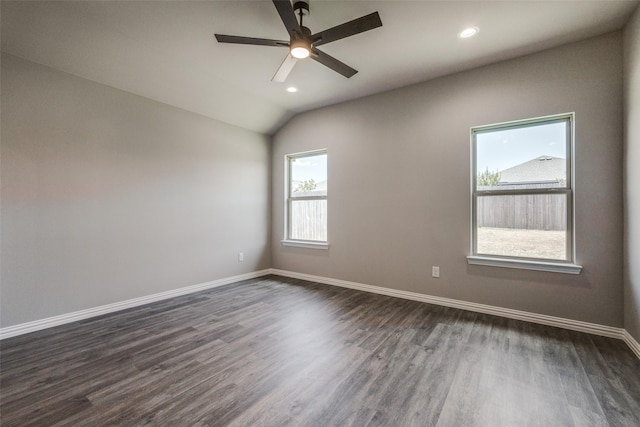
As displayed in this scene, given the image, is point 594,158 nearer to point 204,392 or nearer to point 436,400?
point 436,400

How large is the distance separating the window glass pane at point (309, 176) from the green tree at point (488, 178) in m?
2.25

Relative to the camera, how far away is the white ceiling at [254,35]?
2.27 metres

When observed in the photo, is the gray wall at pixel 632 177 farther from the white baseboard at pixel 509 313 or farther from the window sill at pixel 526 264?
the window sill at pixel 526 264

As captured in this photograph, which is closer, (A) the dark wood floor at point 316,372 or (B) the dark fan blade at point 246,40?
(A) the dark wood floor at point 316,372

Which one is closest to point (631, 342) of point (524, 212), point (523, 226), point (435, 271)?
point (523, 226)

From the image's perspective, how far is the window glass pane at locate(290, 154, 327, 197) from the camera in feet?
15.2

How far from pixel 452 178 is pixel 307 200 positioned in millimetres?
2363

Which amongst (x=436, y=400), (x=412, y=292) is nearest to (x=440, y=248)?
(x=412, y=292)

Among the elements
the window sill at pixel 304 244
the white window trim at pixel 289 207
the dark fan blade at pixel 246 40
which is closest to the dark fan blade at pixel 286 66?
the dark fan blade at pixel 246 40

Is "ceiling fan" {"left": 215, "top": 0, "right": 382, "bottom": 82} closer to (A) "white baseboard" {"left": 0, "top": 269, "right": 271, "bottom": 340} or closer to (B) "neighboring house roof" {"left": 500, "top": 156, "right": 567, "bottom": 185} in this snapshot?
(B) "neighboring house roof" {"left": 500, "top": 156, "right": 567, "bottom": 185}

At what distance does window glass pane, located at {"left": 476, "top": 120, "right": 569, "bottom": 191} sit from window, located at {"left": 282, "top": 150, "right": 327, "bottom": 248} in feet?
7.59

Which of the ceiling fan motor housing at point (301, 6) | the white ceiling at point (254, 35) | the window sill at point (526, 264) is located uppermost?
the white ceiling at point (254, 35)

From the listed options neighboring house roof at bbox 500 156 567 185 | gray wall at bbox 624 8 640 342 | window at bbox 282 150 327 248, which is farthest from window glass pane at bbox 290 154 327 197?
gray wall at bbox 624 8 640 342

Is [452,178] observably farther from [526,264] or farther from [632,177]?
[632,177]
